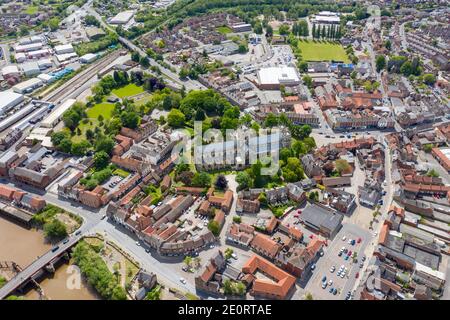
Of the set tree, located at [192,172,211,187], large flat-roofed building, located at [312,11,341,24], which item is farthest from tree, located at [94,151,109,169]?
large flat-roofed building, located at [312,11,341,24]

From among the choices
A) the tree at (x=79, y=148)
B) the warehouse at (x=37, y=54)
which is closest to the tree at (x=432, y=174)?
the tree at (x=79, y=148)

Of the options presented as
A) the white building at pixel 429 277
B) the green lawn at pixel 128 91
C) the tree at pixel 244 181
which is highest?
the green lawn at pixel 128 91

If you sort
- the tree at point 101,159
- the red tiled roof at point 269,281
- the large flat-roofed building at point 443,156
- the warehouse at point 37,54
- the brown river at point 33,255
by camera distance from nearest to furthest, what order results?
the red tiled roof at point 269,281 → the brown river at point 33,255 → the large flat-roofed building at point 443,156 → the tree at point 101,159 → the warehouse at point 37,54

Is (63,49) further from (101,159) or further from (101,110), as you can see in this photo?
(101,159)

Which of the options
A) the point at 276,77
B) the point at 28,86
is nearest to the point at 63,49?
the point at 28,86

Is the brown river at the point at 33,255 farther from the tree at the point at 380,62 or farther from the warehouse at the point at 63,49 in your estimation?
the tree at the point at 380,62

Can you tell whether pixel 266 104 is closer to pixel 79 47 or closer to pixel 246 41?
pixel 246 41

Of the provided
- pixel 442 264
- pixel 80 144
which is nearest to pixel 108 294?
pixel 80 144
